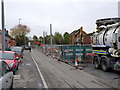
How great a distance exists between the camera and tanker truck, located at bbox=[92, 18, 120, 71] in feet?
34.0

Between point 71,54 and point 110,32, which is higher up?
point 110,32

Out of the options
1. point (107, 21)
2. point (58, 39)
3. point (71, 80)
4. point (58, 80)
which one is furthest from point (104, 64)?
point (58, 39)

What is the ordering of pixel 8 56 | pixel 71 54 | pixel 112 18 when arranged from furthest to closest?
pixel 71 54, pixel 112 18, pixel 8 56

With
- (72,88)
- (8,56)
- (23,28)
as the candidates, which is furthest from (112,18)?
(23,28)

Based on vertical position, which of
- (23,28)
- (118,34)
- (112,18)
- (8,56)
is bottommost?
(8,56)

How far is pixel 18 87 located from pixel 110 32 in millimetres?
7508

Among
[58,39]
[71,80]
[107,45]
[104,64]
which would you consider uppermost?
[58,39]

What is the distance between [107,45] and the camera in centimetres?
1141

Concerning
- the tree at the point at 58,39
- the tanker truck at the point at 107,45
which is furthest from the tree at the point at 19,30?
the tanker truck at the point at 107,45

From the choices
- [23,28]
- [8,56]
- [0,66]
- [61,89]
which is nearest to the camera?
[0,66]

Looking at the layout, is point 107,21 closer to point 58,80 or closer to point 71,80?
point 71,80

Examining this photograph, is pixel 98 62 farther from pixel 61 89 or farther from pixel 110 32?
pixel 61 89

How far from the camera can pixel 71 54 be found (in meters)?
17.8

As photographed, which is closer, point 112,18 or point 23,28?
point 112,18
